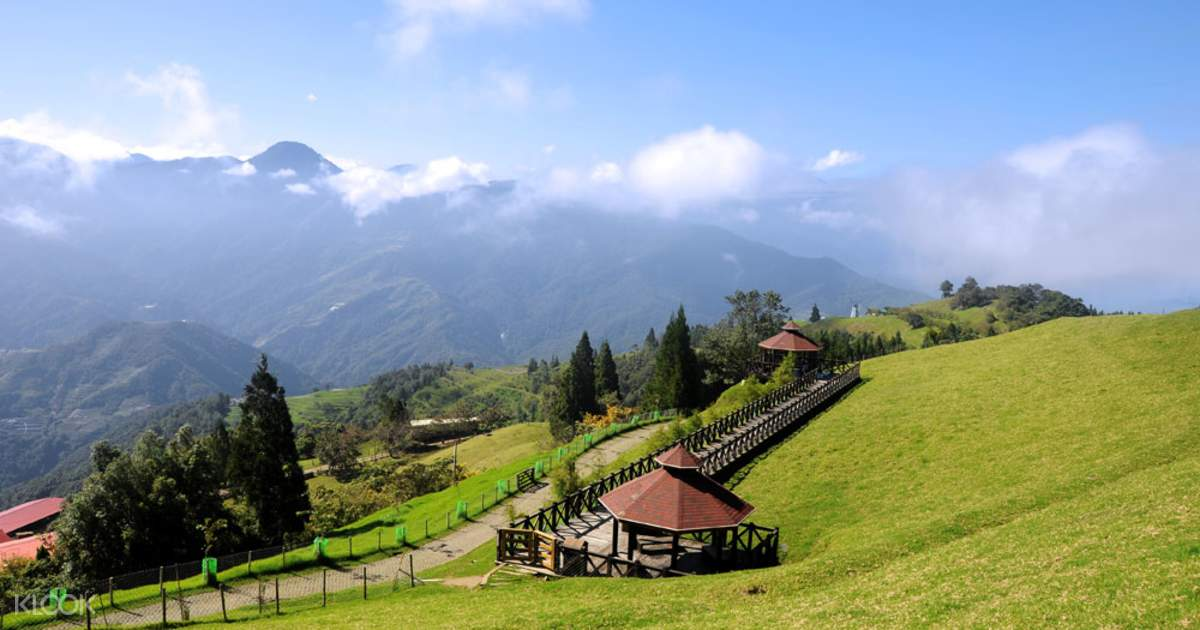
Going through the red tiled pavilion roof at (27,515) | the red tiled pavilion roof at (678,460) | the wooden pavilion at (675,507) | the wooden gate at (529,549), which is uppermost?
the red tiled pavilion roof at (678,460)

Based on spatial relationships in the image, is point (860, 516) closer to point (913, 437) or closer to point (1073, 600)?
point (913, 437)

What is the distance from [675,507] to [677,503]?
20cm

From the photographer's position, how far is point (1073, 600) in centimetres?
1345

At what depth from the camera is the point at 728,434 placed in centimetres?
4403

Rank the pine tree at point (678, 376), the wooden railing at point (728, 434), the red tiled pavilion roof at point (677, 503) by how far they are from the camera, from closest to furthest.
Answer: the red tiled pavilion roof at point (677, 503)
the wooden railing at point (728, 434)
the pine tree at point (678, 376)

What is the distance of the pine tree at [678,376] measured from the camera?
74875mm

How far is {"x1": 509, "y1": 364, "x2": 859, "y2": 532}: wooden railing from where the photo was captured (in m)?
30.7

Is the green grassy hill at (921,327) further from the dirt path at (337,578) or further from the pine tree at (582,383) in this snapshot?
the dirt path at (337,578)

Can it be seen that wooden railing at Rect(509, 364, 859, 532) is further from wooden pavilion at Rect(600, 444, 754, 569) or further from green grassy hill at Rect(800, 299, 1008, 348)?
green grassy hill at Rect(800, 299, 1008, 348)

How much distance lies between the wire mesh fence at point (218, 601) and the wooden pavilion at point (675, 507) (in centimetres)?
982

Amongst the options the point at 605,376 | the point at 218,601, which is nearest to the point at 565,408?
the point at 605,376

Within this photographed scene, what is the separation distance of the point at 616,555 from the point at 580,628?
8970 millimetres

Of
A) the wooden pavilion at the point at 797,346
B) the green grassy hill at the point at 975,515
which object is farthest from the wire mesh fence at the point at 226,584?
the wooden pavilion at the point at 797,346

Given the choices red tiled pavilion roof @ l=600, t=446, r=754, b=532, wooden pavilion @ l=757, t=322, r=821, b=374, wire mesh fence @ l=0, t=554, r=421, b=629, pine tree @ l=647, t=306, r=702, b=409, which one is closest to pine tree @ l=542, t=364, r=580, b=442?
pine tree @ l=647, t=306, r=702, b=409
